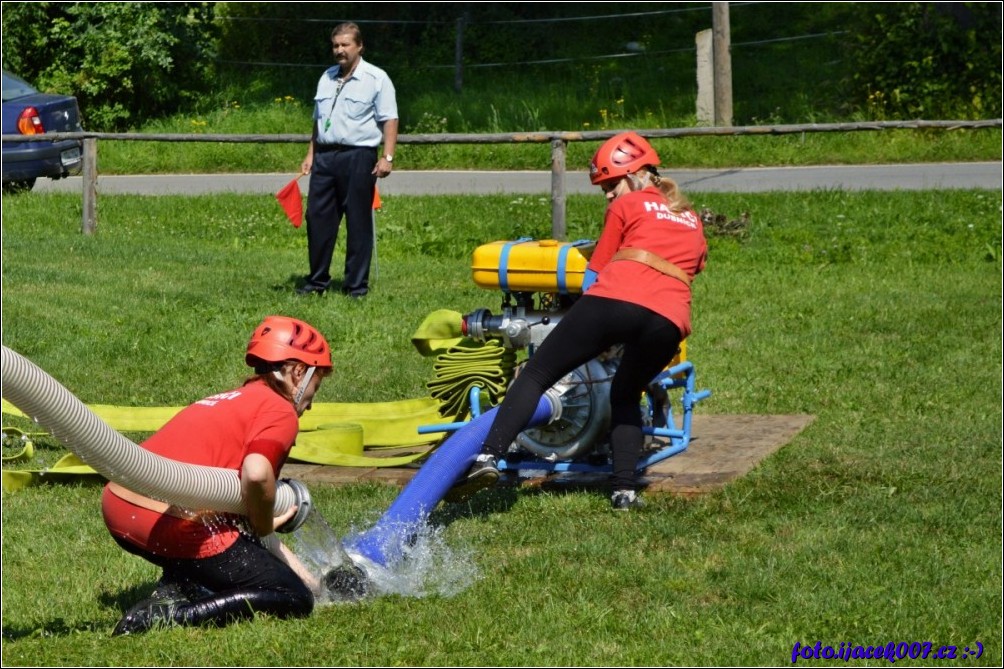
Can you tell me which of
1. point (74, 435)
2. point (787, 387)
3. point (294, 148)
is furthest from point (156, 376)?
point (294, 148)

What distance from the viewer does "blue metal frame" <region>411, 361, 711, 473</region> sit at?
7.20 meters

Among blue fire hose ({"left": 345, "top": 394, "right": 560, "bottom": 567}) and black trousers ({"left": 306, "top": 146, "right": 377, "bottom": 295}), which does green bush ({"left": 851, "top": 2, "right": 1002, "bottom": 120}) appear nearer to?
black trousers ({"left": 306, "top": 146, "right": 377, "bottom": 295})

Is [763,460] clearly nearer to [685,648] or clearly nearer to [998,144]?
[685,648]

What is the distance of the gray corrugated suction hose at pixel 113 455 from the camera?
392 cm

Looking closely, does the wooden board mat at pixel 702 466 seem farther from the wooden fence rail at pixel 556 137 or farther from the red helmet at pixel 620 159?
the wooden fence rail at pixel 556 137

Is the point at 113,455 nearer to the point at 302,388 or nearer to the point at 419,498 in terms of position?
the point at 302,388

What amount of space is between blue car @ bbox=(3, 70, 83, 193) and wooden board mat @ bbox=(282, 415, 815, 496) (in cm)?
1175

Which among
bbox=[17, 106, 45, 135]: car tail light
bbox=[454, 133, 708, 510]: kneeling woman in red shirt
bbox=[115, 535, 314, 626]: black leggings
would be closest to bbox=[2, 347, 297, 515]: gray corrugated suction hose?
bbox=[115, 535, 314, 626]: black leggings

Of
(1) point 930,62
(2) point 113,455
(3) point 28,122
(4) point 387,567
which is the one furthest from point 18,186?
(2) point 113,455

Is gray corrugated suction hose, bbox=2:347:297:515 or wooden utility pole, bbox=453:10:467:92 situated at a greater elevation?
wooden utility pole, bbox=453:10:467:92

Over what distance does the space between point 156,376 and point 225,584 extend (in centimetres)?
472

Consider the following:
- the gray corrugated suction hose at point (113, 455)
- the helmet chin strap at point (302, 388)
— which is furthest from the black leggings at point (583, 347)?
the gray corrugated suction hose at point (113, 455)

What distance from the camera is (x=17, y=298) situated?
37.3 ft

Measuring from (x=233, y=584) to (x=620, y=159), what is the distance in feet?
8.96
